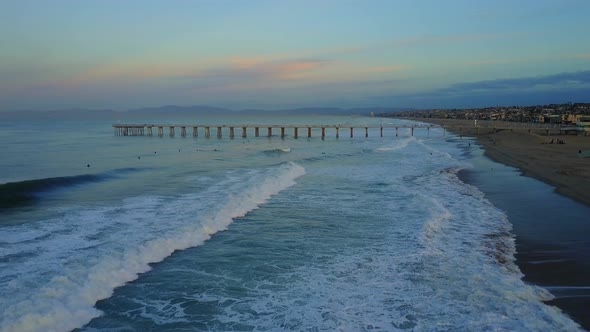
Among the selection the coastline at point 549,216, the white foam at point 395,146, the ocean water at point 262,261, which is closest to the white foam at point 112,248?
the ocean water at point 262,261

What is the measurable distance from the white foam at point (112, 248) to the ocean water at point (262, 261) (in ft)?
0.12

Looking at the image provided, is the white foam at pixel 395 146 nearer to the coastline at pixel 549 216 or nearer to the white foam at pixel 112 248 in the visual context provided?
the coastline at pixel 549 216

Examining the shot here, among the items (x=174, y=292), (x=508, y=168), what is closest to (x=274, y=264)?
(x=174, y=292)

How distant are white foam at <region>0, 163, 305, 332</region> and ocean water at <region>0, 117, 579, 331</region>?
4cm

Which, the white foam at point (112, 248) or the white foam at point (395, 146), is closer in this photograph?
the white foam at point (112, 248)

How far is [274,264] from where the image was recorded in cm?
987

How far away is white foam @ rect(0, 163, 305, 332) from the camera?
281 inches

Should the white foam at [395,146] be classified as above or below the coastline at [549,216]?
above

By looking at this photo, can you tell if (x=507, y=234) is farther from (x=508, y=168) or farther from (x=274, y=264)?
(x=508, y=168)

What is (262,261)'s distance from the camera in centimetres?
1007

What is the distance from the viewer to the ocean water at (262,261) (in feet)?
23.3

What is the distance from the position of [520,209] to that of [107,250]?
12.6 m

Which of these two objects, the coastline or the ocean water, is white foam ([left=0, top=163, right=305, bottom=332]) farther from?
the coastline

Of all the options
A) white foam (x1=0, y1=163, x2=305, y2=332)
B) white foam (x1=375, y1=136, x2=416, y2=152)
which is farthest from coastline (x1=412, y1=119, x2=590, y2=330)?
white foam (x1=375, y1=136, x2=416, y2=152)
